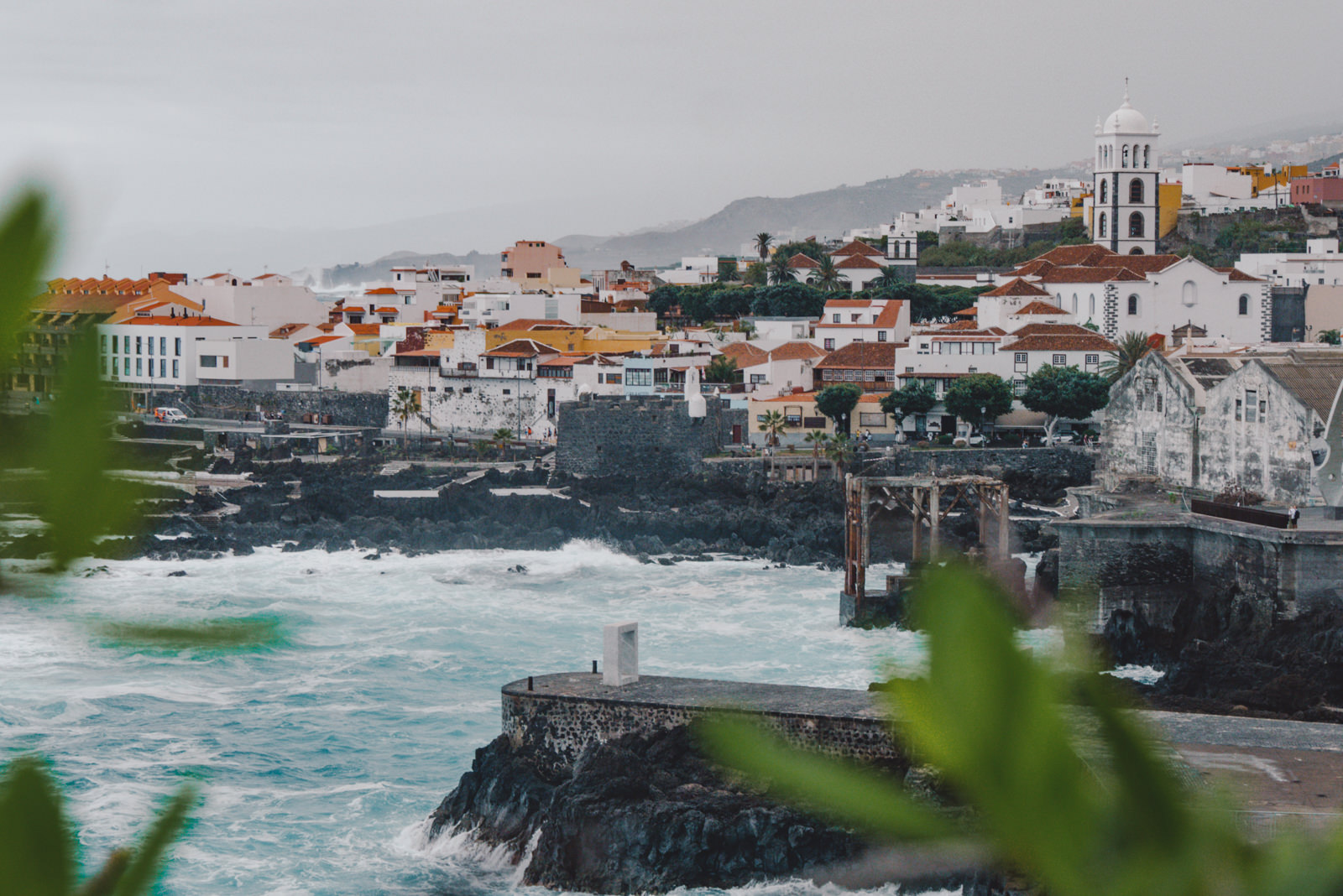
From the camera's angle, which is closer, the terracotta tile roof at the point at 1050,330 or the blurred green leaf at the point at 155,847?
the blurred green leaf at the point at 155,847

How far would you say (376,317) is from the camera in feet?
179

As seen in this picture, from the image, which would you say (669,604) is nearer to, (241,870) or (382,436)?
(241,870)

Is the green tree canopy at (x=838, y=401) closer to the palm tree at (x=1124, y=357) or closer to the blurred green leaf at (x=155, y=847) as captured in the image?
the palm tree at (x=1124, y=357)

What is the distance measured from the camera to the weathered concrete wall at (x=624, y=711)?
11281 mm

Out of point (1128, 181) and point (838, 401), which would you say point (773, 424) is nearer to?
point (838, 401)

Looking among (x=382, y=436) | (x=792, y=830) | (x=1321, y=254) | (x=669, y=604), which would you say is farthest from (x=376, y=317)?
(x=792, y=830)

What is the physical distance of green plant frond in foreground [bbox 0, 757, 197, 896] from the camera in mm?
497

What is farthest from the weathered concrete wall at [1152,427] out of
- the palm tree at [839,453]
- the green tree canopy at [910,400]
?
the green tree canopy at [910,400]

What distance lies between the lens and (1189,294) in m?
43.8

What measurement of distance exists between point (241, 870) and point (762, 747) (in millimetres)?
12406

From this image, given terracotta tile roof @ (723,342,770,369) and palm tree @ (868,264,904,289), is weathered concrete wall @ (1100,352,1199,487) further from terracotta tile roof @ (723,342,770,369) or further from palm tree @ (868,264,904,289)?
palm tree @ (868,264,904,289)

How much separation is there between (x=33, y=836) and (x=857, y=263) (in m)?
55.6

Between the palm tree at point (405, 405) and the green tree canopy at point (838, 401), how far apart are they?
1099 cm

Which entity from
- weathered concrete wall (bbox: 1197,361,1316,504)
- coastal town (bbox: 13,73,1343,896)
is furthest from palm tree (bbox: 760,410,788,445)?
weathered concrete wall (bbox: 1197,361,1316,504)
